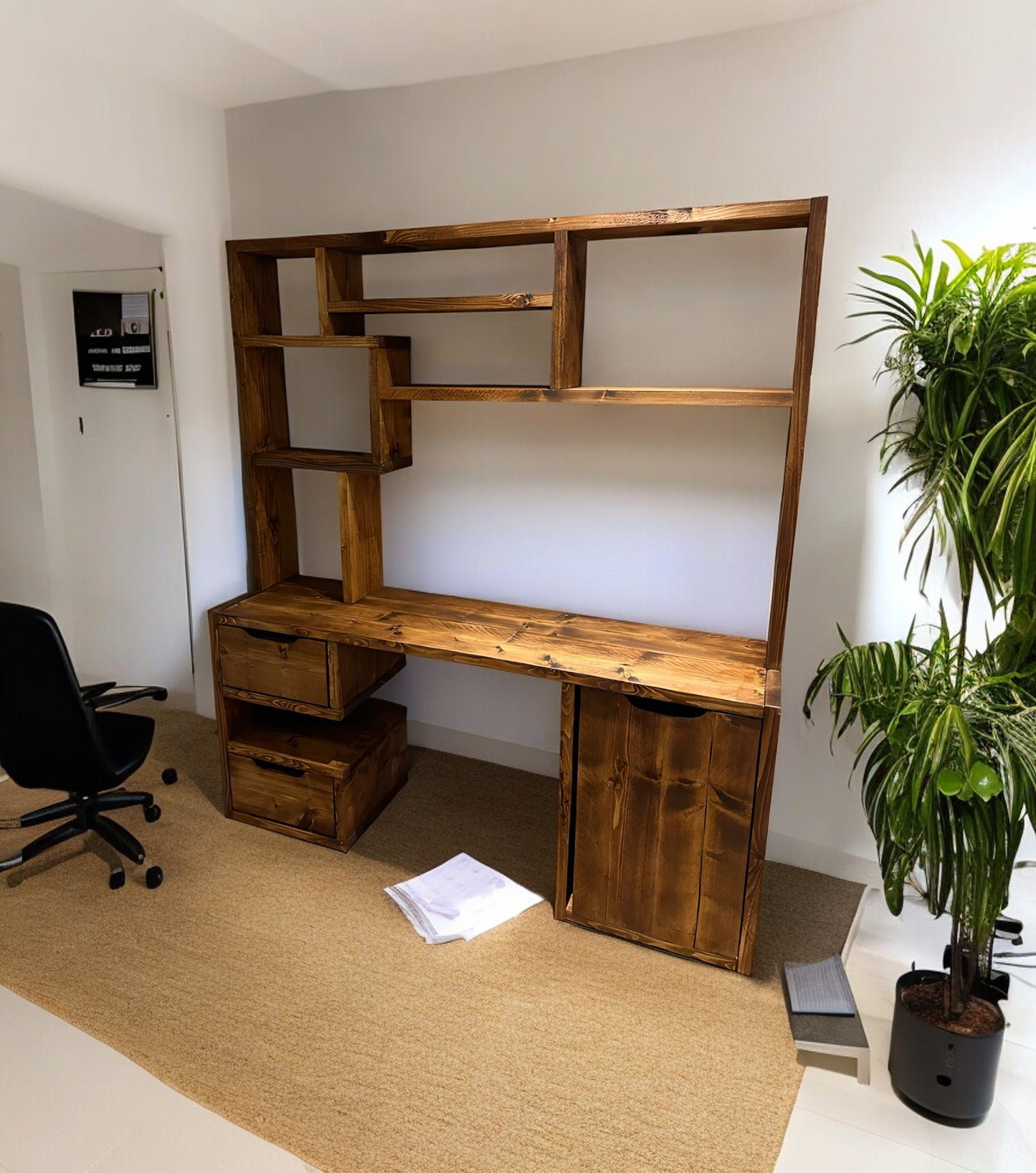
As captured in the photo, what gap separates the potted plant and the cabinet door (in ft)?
1.13

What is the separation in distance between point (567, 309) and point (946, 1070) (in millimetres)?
1985

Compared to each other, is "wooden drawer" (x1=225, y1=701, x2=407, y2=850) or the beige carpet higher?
"wooden drawer" (x1=225, y1=701, x2=407, y2=850)

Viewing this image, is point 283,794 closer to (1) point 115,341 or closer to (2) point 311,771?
(2) point 311,771

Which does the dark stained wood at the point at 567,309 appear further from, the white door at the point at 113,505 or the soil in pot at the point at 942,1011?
the soil in pot at the point at 942,1011

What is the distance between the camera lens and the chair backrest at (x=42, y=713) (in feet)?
7.05

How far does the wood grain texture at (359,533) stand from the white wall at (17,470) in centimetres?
112

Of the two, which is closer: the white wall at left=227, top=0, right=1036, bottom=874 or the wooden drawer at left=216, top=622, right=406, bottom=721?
the white wall at left=227, top=0, right=1036, bottom=874

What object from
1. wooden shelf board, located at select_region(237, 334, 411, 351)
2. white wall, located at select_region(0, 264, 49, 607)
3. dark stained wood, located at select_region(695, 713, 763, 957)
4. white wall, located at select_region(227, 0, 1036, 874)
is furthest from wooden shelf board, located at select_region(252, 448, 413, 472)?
dark stained wood, located at select_region(695, 713, 763, 957)

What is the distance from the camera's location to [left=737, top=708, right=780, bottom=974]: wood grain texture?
1980mm

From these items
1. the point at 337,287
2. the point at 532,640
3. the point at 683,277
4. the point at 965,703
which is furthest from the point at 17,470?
the point at 965,703

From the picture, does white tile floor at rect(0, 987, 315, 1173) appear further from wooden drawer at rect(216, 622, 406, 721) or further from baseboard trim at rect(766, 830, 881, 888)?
baseboard trim at rect(766, 830, 881, 888)

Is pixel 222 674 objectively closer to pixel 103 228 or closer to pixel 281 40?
pixel 103 228

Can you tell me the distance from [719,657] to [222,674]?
1.60 meters

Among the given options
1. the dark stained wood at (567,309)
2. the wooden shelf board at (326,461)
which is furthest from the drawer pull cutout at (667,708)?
the wooden shelf board at (326,461)
